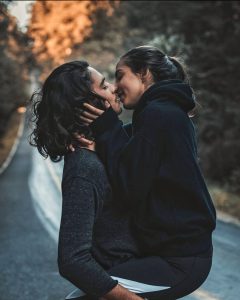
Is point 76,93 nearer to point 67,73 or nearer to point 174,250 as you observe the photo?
point 67,73

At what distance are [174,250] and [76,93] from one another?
84cm

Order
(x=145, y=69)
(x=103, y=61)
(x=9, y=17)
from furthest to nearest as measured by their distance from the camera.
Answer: (x=103, y=61)
(x=9, y=17)
(x=145, y=69)

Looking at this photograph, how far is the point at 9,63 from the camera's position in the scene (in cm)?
3050

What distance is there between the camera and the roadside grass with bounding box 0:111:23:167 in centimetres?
2844

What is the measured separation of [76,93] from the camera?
2.05 m

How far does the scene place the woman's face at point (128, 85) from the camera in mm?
2365

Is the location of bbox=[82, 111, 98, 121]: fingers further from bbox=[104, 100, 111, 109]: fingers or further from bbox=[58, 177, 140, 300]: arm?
bbox=[58, 177, 140, 300]: arm

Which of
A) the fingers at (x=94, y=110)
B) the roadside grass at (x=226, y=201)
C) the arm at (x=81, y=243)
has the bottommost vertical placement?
the roadside grass at (x=226, y=201)

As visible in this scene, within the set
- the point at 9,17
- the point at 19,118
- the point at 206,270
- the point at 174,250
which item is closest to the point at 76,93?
the point at 174,250

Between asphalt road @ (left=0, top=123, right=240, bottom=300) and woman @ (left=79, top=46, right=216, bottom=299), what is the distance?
327 cm

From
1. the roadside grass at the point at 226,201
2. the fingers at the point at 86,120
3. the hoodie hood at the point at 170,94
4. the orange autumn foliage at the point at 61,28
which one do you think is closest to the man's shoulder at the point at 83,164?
the fingers at the point at 86,120

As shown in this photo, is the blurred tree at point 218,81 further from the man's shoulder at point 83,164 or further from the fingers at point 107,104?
the man's shoulder at point 83,164

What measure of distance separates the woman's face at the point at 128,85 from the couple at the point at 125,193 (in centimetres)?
22

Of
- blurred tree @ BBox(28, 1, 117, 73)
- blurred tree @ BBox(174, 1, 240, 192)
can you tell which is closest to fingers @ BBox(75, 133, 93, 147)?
blurred tree @ BBox(174, 1, 240, 192)
